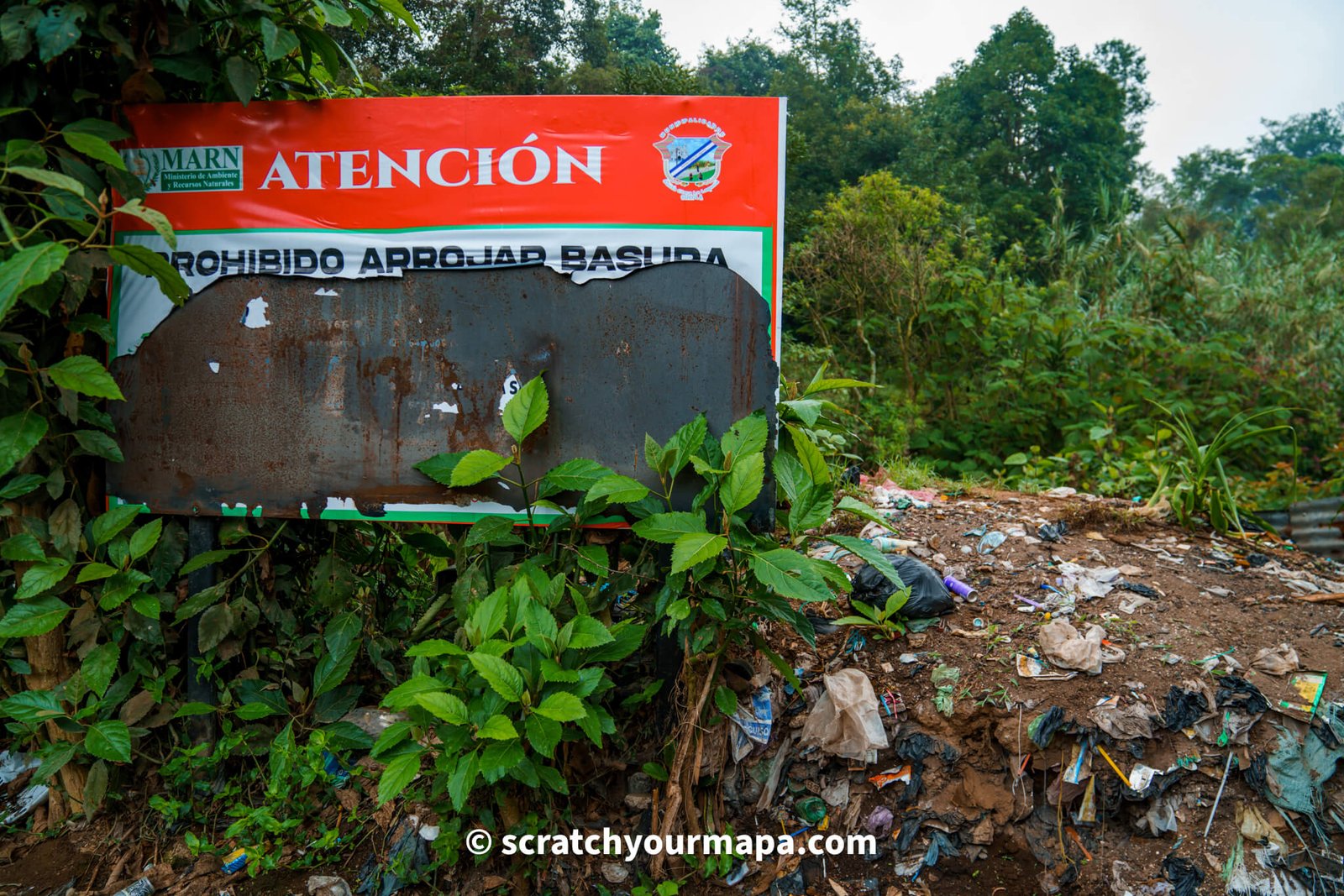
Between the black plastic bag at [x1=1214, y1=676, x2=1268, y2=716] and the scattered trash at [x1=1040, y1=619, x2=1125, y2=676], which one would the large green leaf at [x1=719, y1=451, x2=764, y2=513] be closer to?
the scattered trash at [x1=1040, y1=619, x2=1125, y2=676]

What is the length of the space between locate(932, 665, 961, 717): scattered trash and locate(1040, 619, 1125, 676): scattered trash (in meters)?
0.29

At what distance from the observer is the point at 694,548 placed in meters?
1.89

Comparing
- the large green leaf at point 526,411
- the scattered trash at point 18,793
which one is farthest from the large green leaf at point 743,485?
the scattered trash at point 18,793

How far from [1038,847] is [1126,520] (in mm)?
1769

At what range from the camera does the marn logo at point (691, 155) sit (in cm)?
220

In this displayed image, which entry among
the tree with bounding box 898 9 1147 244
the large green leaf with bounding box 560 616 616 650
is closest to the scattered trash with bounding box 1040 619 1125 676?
the large green leaf with bounding box 560 616 616 650

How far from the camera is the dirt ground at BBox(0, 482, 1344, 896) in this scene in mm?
2119

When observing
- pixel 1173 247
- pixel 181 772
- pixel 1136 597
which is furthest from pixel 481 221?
pixel 1173 247

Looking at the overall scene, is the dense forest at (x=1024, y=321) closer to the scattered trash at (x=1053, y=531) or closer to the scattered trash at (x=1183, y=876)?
the scattered trash at (x=1053, y=531)

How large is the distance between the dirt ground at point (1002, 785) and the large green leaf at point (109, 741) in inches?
14.9

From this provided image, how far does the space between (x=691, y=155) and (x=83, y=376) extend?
1594 millimetres

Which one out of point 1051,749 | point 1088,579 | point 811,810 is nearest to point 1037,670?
point 1051,749

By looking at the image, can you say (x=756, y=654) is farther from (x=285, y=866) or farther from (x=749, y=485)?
(x=285, y=866)

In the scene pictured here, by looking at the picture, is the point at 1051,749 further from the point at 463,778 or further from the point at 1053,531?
the point at 463,778
